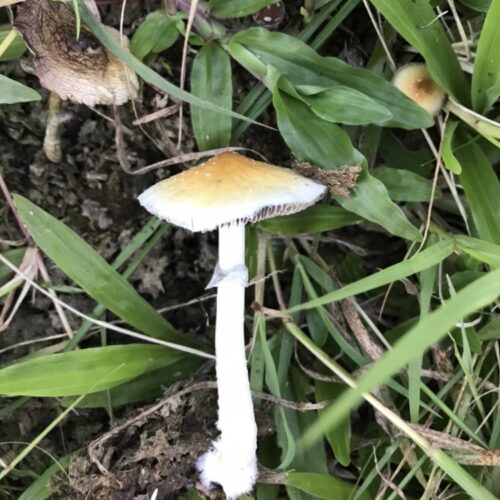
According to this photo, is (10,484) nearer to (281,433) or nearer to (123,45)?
(281,433)

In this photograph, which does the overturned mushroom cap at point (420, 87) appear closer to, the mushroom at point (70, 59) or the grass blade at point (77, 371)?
the mushroom at point (70, 59)

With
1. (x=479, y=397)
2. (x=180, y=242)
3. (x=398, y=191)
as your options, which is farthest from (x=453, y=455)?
(x=180, y=242)

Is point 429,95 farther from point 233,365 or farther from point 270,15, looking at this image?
point 233,365

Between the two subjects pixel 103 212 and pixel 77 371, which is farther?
pixel 103 212

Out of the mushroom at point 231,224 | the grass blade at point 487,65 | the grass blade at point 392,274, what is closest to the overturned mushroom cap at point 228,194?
the mushroom at point 231,224

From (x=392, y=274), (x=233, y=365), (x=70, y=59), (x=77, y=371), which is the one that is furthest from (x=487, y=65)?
(x=77, y=371)

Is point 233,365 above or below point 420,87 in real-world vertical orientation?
below
